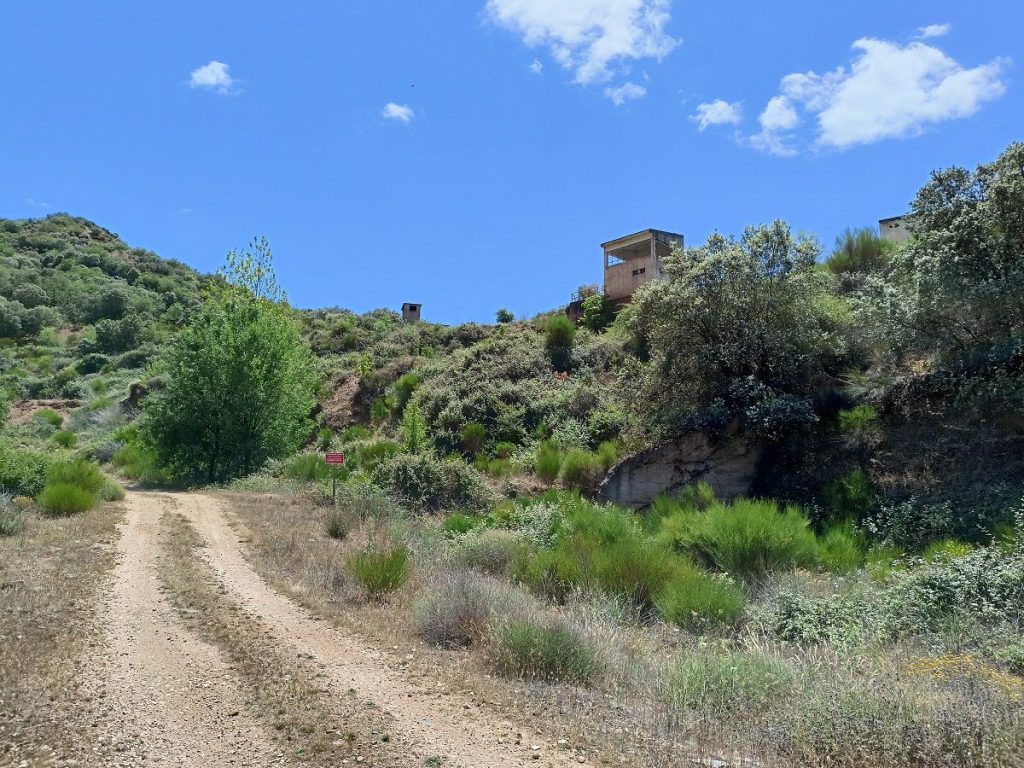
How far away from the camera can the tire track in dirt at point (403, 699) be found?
4984 mm

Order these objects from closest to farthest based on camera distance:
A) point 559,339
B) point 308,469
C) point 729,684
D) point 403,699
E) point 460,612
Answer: point 403,699
point 729,684
point 460,612
point 308,469
point 559,339

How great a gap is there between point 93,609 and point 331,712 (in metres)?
4.38

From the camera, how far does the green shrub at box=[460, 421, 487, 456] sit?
28719 mm

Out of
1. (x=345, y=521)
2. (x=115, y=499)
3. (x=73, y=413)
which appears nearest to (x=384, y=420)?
(x=115, y=499)

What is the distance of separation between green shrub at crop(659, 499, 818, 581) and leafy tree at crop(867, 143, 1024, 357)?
5828 millimetres

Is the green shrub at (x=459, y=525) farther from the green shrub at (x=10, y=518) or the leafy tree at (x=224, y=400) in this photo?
the leafy tree at (x=224, y=400)

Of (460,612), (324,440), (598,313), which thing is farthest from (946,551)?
(324,440)

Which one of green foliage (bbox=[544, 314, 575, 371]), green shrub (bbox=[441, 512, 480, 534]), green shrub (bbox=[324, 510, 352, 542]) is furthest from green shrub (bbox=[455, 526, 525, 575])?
green foliage (bbox=[544, 314, 575, 371])

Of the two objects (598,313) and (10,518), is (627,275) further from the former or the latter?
(10,518)

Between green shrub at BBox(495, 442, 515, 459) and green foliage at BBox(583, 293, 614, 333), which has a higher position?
green foliage at BBox(583, 293, 614, 333)

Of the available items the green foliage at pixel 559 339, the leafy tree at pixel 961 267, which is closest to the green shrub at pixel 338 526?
the leafy tree at pixel 961 267

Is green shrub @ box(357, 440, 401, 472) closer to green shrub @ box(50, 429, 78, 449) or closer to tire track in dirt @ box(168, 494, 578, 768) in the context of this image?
tire track in dirt @ box(168, 494, 578, 768)

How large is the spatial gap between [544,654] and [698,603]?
2742 millimetres

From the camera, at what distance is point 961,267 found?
48.3 feet
